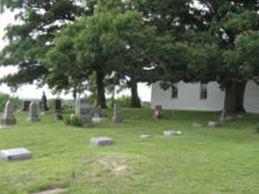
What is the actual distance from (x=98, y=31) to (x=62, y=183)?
13713 mm

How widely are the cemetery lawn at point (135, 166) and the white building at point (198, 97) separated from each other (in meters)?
19.1

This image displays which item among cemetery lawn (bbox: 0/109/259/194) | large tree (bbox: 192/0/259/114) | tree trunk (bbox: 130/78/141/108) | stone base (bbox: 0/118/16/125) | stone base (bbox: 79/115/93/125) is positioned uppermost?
large tree (bbox: 192/0/259/114)

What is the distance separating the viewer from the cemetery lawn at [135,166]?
10.3 metres

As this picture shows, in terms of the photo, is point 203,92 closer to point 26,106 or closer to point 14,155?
point 26,106

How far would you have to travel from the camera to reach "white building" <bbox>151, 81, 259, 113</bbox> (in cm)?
3634

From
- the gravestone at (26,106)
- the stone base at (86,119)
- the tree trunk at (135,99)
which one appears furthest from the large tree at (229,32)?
the gravestone at (26,106)

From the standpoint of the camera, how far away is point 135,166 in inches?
464

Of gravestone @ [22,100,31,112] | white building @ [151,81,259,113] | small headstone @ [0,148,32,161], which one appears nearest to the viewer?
small headstone @ [0,148,32,161]

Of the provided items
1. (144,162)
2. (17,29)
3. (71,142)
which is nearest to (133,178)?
(144,162)

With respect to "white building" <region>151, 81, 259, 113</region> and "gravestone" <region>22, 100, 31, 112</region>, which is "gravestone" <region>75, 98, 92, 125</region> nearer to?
"gravestone" <region>22, 100, 31, 112</region>

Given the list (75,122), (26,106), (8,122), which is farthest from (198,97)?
(8,122)

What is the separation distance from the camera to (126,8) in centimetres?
2719

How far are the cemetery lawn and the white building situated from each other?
62.6 ft

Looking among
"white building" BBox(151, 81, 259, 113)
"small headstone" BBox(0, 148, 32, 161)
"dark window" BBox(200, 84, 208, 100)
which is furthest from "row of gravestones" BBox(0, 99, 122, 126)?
"dark window" BBox(200, 84, 208, 100)
